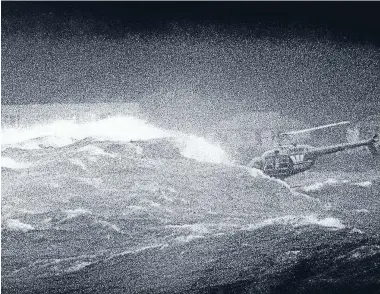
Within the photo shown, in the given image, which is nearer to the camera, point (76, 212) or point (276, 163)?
point (76, 212)

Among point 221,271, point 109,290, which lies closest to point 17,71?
point 109,290

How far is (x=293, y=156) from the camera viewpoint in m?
3.39

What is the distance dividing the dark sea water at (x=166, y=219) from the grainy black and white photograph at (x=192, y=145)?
11mm

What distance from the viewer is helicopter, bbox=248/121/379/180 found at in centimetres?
336

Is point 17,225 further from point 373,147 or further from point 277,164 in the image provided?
point 373,147

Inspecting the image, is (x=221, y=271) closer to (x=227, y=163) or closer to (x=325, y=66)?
(x=227, y=163)

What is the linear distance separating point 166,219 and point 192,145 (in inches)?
27.6

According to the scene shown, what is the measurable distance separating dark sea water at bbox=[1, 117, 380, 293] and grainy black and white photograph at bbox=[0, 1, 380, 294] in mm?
11

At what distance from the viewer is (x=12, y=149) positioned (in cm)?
321

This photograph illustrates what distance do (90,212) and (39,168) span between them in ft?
2.01

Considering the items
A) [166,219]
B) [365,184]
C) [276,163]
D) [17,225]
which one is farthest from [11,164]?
[365,184]

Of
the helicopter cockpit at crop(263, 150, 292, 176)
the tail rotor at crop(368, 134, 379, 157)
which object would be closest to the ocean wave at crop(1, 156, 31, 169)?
the helicopter cockpit at crop(263, 150, 292, 176)

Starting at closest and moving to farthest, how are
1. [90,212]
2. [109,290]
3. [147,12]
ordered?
[109,290] < [90,212] < [147,12]

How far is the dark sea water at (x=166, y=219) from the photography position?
116 inches
